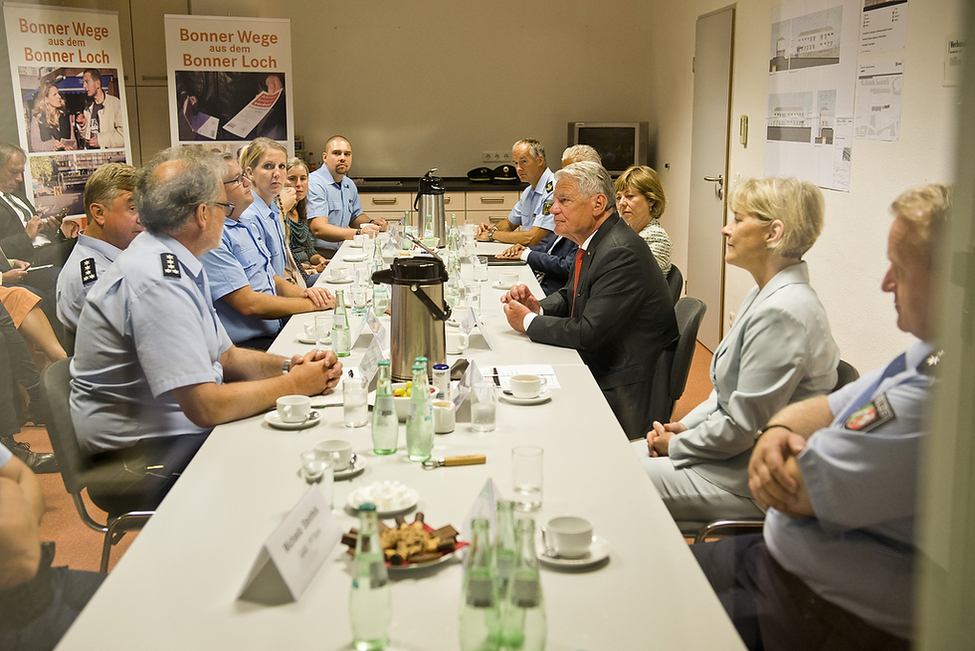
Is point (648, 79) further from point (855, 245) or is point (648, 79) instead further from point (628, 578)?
point (628, 578)

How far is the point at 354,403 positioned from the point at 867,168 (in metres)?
2.07

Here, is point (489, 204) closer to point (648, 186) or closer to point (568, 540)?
point (648, 186)

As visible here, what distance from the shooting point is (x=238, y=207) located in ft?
11.0

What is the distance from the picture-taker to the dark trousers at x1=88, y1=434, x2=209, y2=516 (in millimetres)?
2090

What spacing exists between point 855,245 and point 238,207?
92.4 inches

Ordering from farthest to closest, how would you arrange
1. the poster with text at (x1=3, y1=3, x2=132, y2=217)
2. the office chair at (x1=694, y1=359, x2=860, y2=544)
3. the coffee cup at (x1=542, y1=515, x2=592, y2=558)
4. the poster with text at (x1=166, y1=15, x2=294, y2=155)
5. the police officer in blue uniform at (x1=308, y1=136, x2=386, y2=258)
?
the poster with text at (x1=166, y1=15, x2=294, y2=155)
the police officer in blue uniform at (x1=308, y1=136, x2=386, y2=258)
the poster with text at (x1=3, y1=3, x2=132, y2=217)
the office chair at (x1=694, y1=359, x2=860, y2=544)
the coffee cup at (x1=542, y1=515, x2=592, y2=558)

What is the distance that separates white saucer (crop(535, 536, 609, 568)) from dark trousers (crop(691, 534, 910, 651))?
26 cm

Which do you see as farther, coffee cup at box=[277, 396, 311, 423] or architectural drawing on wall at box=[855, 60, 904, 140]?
architectural drawing on wall at box=[855, 60, 904, 140]

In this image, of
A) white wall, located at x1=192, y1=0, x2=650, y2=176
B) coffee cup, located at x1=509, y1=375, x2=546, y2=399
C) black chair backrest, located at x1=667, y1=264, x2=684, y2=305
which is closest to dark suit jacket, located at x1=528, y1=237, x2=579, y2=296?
black chair backrest, located at x1=667, y1=264, x2=684, y2=305

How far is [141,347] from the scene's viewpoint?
1941mm

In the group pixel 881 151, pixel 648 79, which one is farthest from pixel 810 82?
pixel 648 79

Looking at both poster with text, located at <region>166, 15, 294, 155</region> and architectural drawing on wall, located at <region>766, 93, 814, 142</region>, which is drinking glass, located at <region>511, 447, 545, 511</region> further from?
poster with text, located at <region>166, 15, 294, 155</region>

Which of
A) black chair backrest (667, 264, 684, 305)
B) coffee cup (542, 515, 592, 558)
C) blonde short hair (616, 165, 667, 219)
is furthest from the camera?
blonde short hair (616, 165, 667, 219)

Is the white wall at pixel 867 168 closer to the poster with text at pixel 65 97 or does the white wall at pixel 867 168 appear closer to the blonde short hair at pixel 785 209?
the blonde short hair at pixel 785 209
